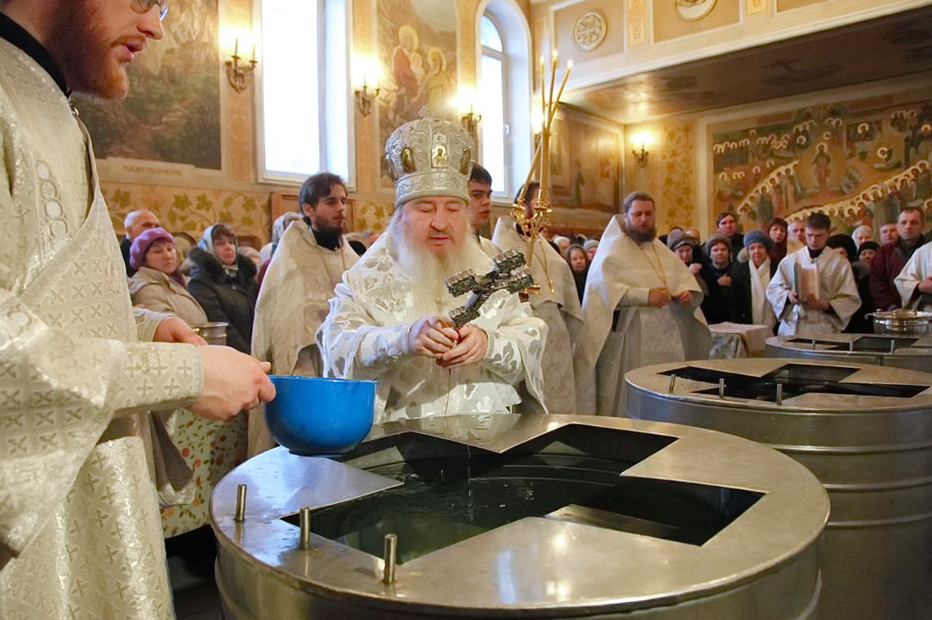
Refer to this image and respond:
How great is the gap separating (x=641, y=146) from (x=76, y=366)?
46.7 feet

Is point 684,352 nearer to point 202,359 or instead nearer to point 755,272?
point 755,272

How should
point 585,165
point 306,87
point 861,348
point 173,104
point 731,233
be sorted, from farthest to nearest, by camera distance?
point 585,165
point 306,87
point 731,233
point 173,104
point 861,348

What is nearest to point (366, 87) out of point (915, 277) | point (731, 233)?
point (731, 233)

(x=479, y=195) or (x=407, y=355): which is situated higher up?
(x=479, y=195)

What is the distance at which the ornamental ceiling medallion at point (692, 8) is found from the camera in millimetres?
10086

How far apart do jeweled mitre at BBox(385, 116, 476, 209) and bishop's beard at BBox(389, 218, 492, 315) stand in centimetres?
Result: 13

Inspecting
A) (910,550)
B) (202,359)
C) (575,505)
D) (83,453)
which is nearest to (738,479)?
(575,505)

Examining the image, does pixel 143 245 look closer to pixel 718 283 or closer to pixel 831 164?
pixel 718 283

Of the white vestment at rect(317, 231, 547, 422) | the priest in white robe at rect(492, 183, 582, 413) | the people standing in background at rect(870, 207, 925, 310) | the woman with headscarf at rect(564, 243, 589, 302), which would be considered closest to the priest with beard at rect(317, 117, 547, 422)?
the white vestment at rect(317, 231, 547, 422)

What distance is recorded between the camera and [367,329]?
→ 80.4 inches

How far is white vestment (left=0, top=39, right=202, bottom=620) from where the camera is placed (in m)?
0.86

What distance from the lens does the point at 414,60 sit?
9.91 m

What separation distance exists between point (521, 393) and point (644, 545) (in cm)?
133

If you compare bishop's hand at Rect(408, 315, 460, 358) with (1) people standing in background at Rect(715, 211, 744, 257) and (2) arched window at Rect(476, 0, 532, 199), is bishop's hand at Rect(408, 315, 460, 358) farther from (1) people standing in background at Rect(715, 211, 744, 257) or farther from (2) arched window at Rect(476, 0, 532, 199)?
(2) arched window at Rect(476, 0, 532, 199)
